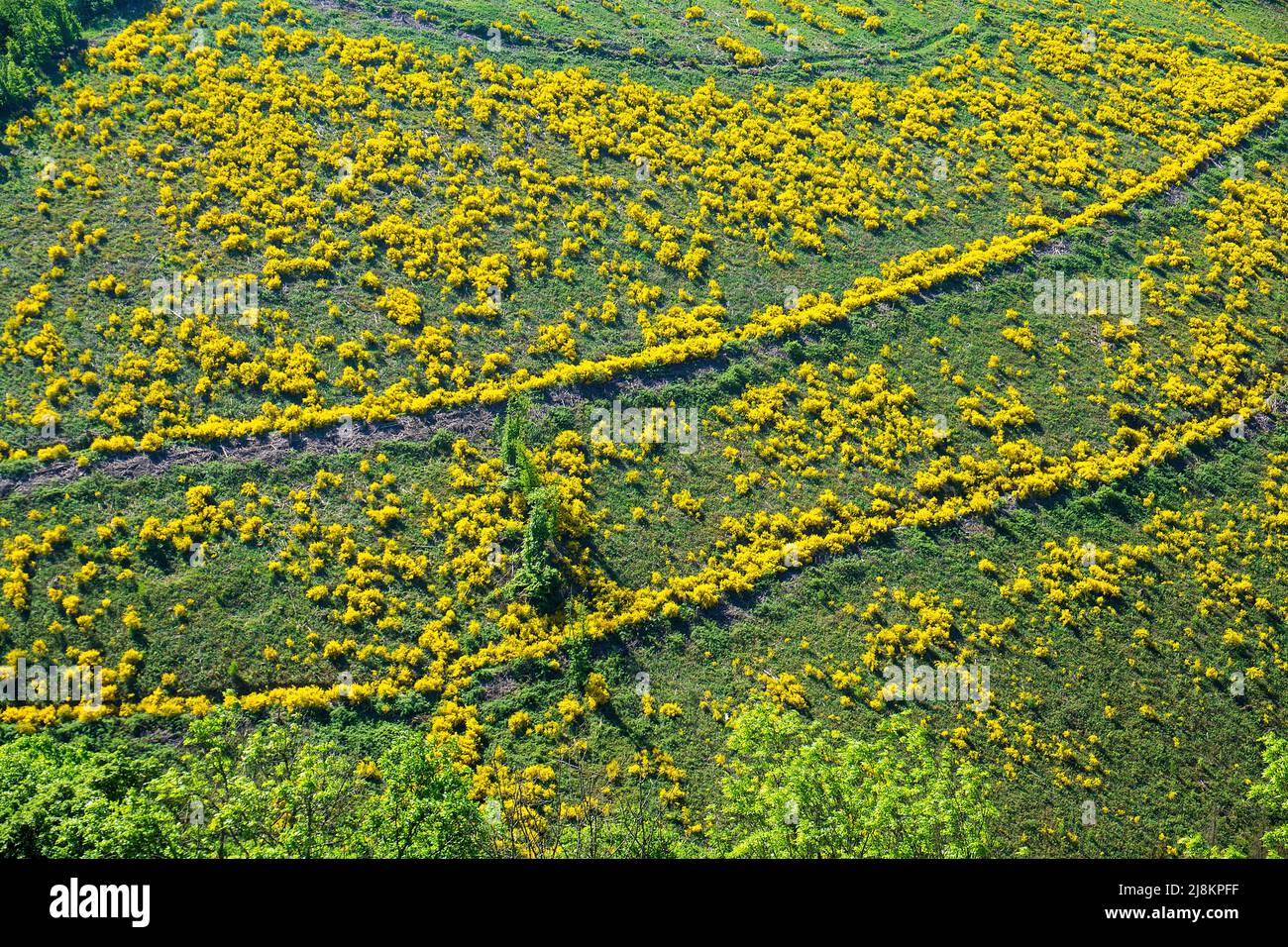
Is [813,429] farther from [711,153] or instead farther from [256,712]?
[256,712]

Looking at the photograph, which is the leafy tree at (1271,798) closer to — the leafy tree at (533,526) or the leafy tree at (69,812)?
the leafy tree at (533,526)
